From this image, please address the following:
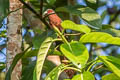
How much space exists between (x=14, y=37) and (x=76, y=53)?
1.54ft

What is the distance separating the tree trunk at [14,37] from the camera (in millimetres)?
1245

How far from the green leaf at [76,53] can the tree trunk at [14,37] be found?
397 mm

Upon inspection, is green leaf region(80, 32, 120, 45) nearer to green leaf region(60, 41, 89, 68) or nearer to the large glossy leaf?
green leaf region(60, 41, 89, 68)

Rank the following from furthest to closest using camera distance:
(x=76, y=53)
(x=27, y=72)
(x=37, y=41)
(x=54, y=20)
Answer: (x=27, y=72) < (x=54, y=20) < (x=37, y=41) < (x=76, y=53)

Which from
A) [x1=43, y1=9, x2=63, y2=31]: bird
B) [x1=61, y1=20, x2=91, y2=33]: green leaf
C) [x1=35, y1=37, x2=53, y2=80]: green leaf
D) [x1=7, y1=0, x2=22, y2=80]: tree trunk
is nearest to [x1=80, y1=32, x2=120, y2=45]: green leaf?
[x1=61, y1=20, x2=91, y2=33]: green leaf

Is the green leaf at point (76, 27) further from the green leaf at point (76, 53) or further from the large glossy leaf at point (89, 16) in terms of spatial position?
the large glossy leaf at point (89, 16)

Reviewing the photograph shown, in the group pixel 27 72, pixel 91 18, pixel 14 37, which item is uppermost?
pixel 91 18

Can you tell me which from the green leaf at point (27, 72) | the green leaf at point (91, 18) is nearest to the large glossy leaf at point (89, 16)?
the green leaf at point (91, 18)

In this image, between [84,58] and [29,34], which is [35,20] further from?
[84,58]

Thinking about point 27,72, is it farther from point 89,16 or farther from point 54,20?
point 89,16

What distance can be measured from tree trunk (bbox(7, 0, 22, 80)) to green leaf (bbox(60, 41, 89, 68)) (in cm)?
40

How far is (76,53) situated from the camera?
34.8 inches

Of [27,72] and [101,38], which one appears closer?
[101,38]

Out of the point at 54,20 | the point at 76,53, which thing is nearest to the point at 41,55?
the point at 76,53
